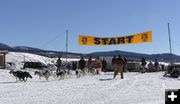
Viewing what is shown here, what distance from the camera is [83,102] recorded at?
34.8 ft

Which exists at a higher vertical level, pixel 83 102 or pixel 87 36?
pixel 87 36

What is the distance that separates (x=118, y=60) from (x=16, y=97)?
39.2ft

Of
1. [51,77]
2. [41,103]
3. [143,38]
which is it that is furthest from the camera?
[143,38]

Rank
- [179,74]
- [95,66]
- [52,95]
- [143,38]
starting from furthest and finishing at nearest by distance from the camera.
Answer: [143,38] < [95,66] < [179,74] < [52,95]

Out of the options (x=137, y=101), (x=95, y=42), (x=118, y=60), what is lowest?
(x=137, y=101)

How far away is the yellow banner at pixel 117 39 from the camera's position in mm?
37772

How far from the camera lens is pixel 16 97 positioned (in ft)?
38.5

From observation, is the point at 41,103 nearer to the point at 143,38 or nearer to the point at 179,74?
the point at 179,74

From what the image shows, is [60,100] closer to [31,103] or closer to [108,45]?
[31,103]

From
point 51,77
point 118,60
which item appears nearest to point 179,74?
point 118,60

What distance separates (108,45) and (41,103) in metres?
29.8

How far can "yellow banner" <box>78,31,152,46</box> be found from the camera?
124ft

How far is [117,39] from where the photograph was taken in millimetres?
39781

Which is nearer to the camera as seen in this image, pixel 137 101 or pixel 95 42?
pixel 137 101
